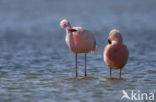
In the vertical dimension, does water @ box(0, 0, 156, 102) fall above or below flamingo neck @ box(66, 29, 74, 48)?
below

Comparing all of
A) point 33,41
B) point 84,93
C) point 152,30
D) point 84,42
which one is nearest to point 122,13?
Result: point 152,30

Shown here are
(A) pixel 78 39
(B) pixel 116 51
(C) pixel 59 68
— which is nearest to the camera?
(B) pixel 116 51

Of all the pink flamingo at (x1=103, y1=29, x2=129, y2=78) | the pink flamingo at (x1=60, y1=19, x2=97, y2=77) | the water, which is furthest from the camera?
the pink flamingo at (x1=60, y1=19, x2=97, y2=77)

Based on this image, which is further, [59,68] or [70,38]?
[59,68]

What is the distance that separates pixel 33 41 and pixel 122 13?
13648mm

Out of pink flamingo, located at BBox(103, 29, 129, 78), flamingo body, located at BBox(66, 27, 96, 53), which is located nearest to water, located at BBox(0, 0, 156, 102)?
pink flamingo, located at BBox(103, 29, 129, 78)

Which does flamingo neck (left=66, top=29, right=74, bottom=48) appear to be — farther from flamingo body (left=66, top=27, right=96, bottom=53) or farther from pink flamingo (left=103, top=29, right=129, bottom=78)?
pink flamingo (left=103, top=29, right=129, bottom=78)

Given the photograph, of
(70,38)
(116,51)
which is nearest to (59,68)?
(70,38)

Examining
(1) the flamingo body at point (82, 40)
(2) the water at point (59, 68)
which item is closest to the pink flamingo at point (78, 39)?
(1) the flamingo body at point (82, 40)

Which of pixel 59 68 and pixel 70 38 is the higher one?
pixel 70 38

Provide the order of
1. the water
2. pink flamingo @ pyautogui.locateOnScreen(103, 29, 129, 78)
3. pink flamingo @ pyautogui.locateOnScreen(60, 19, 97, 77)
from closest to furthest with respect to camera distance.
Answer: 1. the water
2. pink flamingo @ pyautogui.locateOnScreen(103, 29, 129, 78)
3. pink flamingo @ pyautogui.locateOnScreen(60, 19, 97, 77)

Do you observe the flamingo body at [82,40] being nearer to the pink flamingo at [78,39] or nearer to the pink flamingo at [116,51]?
the pink flamingo at [78,39]

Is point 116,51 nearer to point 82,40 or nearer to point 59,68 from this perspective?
point 82,40

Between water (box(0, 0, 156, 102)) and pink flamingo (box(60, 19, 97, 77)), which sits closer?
water (box(0, 0, 156, 102))
